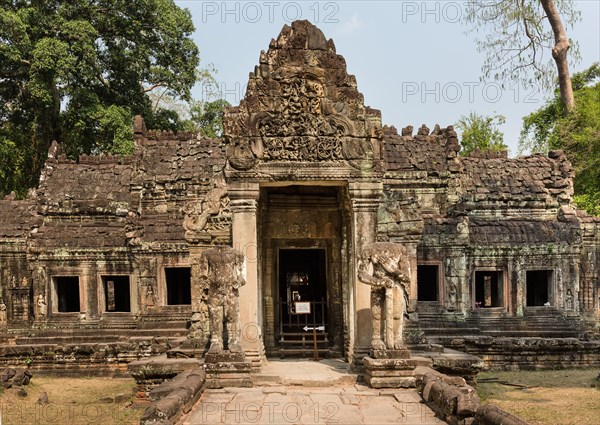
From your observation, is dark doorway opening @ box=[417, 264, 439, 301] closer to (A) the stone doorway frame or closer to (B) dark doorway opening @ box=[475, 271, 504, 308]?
(B) dark doorway opening @ box=[475, 271, 504, 308]

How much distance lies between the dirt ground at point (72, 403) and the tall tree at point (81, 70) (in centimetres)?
1413

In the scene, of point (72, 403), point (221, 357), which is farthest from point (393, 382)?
point (72, 403)

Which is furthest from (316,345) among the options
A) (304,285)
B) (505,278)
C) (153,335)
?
(505,278)

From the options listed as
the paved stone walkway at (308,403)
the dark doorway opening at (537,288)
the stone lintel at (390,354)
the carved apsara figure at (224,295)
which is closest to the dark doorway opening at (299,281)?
the paved stone walkway at (308,403)

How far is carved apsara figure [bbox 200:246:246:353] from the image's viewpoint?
983 cm

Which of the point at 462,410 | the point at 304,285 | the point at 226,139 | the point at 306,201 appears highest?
the point at 226,139

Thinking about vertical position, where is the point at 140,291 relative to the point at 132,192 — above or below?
below

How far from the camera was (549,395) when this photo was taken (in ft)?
46.4

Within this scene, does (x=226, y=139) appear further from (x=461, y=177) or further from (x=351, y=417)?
(x=461, y=177)

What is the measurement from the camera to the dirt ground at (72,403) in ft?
40.2

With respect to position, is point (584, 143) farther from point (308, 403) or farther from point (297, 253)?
point (308, 403)

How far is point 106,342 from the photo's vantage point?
18.8m

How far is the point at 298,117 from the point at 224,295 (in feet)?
9.74

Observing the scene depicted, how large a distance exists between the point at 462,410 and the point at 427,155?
1484 cm
